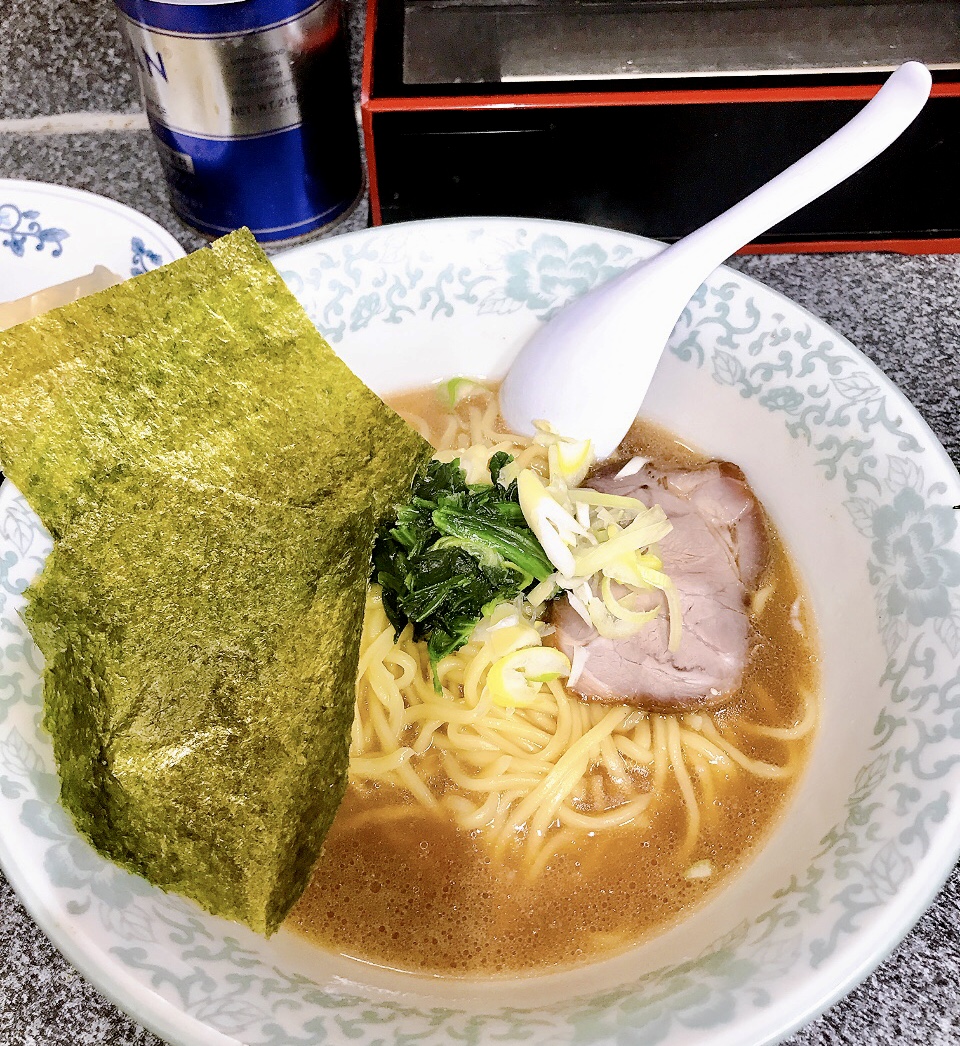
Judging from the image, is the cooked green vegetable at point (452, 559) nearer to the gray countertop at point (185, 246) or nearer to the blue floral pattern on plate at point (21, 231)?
the gray countertop at point (185, 246)

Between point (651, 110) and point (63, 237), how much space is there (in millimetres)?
872

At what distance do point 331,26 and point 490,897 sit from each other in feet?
3.57

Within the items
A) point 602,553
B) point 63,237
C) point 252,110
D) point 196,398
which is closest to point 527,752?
point 602,553

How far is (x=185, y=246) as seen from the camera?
138 centimetres

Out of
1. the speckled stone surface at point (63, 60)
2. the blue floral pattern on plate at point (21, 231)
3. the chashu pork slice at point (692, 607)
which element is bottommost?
the chashu pork slice at point (692, 607)

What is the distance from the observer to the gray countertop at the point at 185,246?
32.9 inches

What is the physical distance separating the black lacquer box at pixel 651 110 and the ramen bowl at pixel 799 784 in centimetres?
13

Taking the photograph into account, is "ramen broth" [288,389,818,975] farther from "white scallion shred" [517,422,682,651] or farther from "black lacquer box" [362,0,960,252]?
"black lacquer box" [362,0,960,252]

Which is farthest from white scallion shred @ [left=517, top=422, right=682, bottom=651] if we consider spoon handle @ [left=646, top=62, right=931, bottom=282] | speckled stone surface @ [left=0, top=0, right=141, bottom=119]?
speckled stone surface @ [left=0, top=0, right=141, bottom=119]

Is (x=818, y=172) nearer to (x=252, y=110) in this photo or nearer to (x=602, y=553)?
(x=602, y=553)

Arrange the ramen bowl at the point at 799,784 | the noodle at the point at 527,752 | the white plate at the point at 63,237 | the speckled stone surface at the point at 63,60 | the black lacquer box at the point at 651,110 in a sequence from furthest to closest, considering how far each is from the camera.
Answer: the speckled stone surface at the point at 63,60 < the white plate at the point at 63,237 < the black lacquer box at the point at 651,110 < the noodle at the point at 527,752 < the ramen bowl at the point at 799,784

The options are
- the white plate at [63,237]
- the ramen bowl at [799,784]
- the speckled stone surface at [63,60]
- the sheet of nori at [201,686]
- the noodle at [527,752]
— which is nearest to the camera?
the ramen bowl at [799,784]

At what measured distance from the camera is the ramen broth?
849mm

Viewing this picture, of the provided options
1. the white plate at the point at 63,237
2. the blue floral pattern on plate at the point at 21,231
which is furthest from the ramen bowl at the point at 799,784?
the blue floral pattern on plate at the point at 21,231
